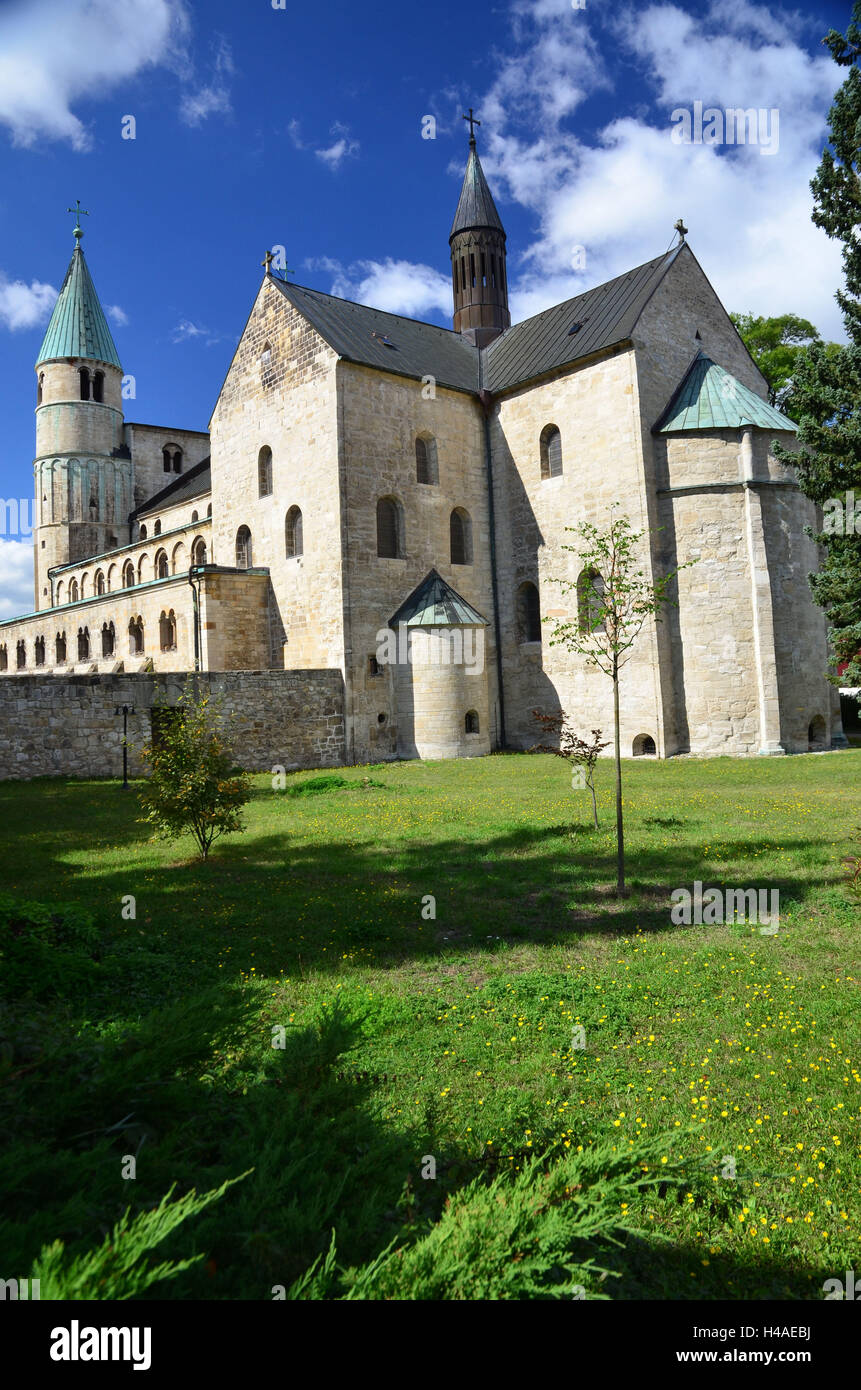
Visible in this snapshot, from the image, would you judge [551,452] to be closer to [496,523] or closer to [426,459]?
[496,523]

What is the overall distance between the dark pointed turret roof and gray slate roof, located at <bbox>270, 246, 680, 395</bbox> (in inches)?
201

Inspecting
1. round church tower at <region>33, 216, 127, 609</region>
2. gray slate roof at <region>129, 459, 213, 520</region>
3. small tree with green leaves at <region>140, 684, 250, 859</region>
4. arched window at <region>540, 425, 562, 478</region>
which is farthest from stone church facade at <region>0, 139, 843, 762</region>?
round church tower at <region>33, 216, 127, 609</region>

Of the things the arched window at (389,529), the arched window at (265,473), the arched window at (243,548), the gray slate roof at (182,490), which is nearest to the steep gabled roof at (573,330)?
the arched window at (389,529)

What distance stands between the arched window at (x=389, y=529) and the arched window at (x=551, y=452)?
16.2 ft

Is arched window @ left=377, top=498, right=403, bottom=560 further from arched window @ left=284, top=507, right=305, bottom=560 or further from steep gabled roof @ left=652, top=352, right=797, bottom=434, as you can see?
steep gabled roof @ left=652, top=352, right=797, bottom=434

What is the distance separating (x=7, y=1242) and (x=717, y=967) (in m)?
5.18

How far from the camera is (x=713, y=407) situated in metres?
21.9

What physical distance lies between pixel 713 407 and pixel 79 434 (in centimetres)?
4145

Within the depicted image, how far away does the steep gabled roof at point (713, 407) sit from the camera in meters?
21.5

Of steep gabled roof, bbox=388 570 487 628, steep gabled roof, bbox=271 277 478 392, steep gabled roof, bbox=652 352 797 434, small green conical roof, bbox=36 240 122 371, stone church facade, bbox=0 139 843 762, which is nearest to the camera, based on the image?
stone church facade, bbox=0 139 843 762

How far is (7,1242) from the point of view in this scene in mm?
1726

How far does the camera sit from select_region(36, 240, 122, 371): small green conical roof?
4875 cm
